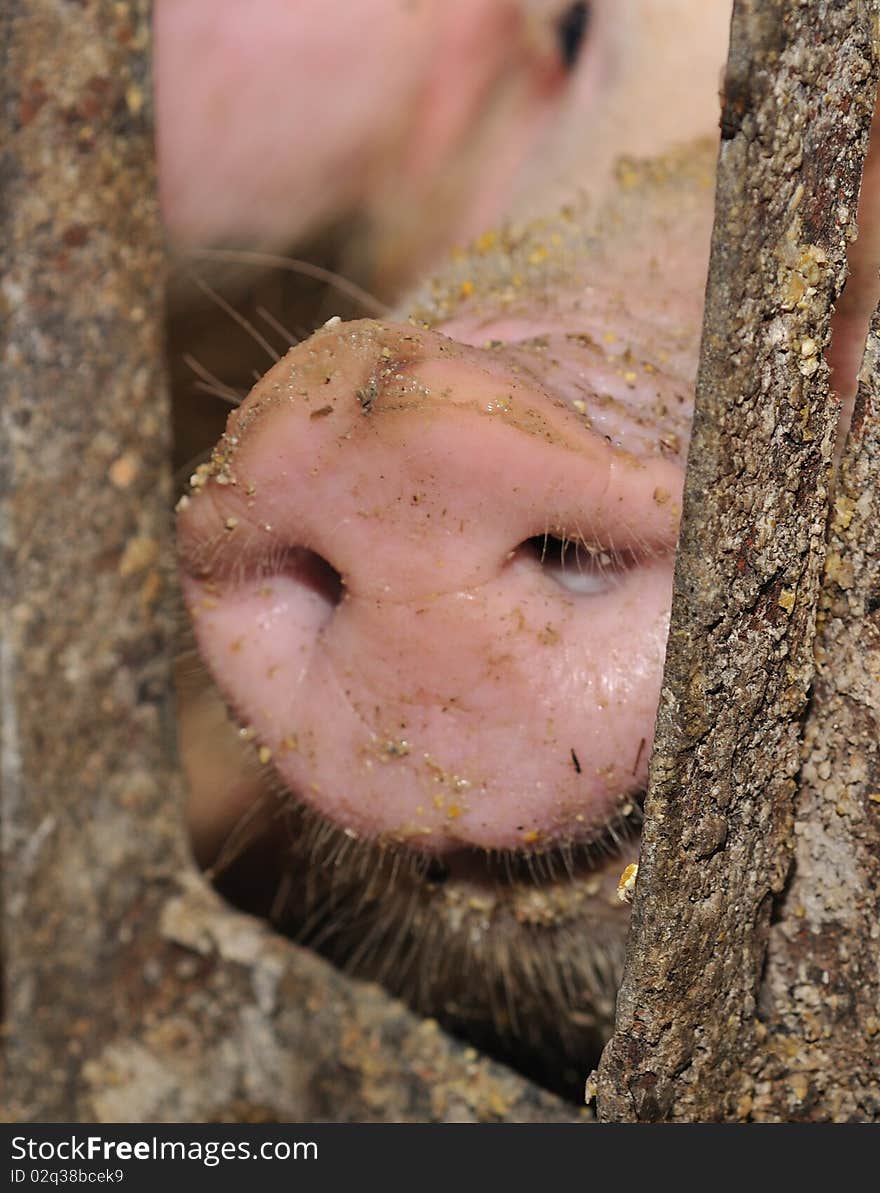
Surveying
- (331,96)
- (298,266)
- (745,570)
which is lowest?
(745,570)

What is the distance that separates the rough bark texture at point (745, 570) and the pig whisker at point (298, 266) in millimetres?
613

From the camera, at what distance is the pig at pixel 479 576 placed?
2.62 ft

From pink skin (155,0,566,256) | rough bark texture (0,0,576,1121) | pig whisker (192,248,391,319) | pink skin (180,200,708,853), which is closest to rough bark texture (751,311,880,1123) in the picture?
pink skin (180,200,708,853)

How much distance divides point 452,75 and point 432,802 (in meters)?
0.93

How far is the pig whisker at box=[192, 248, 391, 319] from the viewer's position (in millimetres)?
1303

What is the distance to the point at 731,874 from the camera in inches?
28.4

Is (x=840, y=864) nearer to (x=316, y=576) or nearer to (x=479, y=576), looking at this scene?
(x=479, y=576)

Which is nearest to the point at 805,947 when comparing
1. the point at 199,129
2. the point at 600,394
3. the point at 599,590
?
the point at 599,590

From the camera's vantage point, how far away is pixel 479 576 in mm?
822

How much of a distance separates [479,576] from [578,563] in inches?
2.8

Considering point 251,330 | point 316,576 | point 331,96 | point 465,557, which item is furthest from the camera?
point 331,96

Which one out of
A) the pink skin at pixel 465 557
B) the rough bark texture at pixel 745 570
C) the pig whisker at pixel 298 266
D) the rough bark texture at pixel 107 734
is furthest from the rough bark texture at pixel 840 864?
the pig whisker at pixel 298 266

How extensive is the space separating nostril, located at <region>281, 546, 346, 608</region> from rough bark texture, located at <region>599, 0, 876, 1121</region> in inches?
12.7

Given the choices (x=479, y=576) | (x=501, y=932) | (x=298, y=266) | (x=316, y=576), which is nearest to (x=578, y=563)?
(x=479, y=576)
